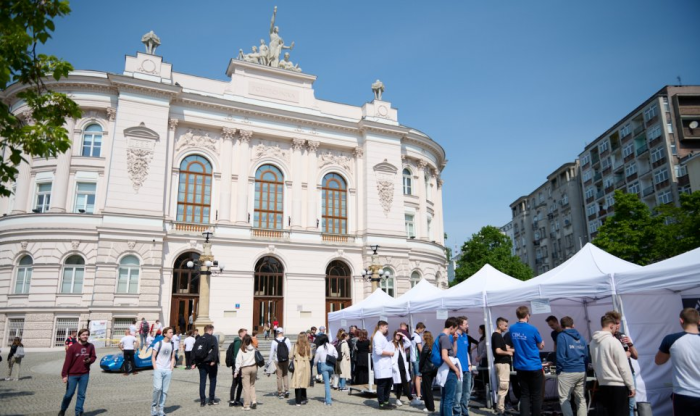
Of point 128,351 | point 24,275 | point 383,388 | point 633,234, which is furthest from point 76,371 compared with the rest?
point 633,234

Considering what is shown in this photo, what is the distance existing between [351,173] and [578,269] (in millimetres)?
26894

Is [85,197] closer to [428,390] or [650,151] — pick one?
[428,390]

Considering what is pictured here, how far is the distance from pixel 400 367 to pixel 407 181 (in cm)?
2877

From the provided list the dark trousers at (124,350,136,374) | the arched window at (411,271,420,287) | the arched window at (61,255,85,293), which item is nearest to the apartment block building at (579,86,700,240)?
the arched window at (411,271,420,287)

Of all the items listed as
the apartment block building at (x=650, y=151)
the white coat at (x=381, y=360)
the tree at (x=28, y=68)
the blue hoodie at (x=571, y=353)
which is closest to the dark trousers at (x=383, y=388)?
the white coat at (x=381, y=360)

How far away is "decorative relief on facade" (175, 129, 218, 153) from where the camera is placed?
32688mm

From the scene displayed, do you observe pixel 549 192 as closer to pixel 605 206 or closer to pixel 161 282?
pixel 605 206

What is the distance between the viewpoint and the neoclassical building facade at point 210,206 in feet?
92.4

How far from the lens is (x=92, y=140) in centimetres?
3055

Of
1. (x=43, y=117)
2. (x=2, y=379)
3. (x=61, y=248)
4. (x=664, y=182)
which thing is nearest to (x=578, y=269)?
(x=43, y=117)

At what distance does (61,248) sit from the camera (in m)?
28.1

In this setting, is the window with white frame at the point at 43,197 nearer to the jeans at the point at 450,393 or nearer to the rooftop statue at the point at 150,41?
the rooftop statue at the point at 150,41

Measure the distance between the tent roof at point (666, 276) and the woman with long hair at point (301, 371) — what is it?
7.24 meters

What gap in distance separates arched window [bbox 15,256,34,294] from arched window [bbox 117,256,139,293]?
509 cm
